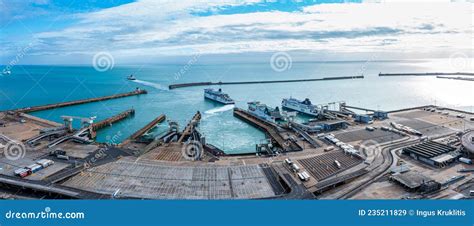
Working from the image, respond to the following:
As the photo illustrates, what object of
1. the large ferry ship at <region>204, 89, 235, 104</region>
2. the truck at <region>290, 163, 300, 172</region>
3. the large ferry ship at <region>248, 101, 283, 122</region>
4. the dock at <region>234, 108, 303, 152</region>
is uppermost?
the large ferry ship at <region>204, 89, 235, 104</region>

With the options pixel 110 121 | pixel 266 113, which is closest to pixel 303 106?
pixel 266 113

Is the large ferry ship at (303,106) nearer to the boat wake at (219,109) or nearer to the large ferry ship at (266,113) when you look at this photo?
the large ferry ship at (266,113)

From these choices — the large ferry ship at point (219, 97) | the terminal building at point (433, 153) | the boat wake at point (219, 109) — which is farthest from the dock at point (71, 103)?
the terminal building at point (433, 153)

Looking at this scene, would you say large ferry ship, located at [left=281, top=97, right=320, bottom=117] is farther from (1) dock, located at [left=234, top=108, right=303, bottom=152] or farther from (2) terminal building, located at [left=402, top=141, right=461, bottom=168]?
(2) terminal building, located at [left=402, top=141, right=461, bottom=168]

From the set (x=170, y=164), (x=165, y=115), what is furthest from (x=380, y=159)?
(x=165, y=115)

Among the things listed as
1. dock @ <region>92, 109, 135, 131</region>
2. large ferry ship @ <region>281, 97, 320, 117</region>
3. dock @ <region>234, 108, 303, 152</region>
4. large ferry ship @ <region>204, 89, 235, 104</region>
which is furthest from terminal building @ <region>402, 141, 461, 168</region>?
large ferry ship @ <region>204, 89, 235, 104</region>

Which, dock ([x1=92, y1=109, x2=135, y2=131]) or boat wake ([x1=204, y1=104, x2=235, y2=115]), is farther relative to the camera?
boat wake ([x1=204, y1=104, x2=235, y2=115])

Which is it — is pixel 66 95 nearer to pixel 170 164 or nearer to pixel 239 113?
pixel 239 113

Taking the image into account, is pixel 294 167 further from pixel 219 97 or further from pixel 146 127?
pixel 219 97
